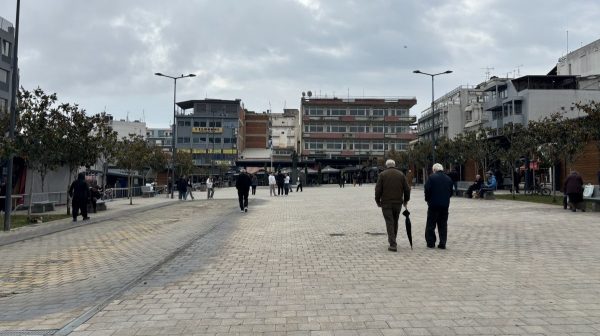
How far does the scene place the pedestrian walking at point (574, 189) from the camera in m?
17.9

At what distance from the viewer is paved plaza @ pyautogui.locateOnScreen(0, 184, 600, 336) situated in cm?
495

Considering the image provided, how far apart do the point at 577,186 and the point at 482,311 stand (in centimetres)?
1494

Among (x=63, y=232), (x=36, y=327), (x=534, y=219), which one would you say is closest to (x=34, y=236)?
(x=63, y=232)

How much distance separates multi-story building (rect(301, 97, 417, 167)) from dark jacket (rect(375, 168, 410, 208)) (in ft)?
301

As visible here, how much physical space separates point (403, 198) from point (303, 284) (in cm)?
362

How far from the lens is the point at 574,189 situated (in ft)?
58.7

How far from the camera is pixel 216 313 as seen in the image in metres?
5.34

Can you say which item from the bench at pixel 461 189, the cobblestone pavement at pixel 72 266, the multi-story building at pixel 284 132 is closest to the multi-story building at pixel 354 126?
the multi-story building at pixel 284 132

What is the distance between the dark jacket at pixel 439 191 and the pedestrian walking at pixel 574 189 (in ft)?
35.0

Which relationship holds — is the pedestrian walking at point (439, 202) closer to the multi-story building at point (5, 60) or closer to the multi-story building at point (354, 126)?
the multi-story building at point (5, 60)

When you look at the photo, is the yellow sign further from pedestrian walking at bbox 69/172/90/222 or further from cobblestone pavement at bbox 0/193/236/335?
cobblestone pavement at bbox 0/193/236/335

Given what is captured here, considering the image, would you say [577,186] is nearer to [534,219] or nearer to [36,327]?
[534,219]

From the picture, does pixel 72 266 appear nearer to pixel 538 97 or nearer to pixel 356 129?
pixel 538 97

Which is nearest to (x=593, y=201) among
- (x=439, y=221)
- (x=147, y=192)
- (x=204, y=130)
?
(x=439, y=221)
